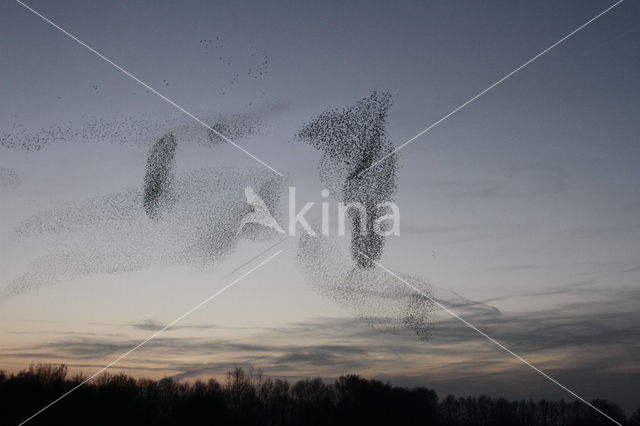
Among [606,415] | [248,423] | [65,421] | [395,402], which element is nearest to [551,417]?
[606,415]

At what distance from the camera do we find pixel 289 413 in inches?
3885

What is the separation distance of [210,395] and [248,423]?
688 cm

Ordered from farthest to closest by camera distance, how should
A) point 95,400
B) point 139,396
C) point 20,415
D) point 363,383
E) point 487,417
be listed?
point 487,417
point 363,383
point 139,396
point 95,400
point 20,415

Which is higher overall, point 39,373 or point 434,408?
point 39,373

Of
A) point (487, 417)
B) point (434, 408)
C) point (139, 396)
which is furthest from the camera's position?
point (487, 417)

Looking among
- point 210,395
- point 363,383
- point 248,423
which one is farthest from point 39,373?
point 363,383

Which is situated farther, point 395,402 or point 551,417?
point 551,417

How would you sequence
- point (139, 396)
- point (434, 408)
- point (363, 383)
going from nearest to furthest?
point (139, 396), point (363, 383), point (434, 408)

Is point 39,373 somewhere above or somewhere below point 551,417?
above

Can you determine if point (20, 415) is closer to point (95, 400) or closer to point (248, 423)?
point (95, 400)

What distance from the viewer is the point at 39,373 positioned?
3529 inches

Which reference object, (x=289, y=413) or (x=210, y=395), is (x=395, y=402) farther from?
(x=210, y=395)

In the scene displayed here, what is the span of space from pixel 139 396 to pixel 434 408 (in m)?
50.1

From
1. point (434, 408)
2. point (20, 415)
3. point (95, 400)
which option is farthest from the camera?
point (434, 408)
